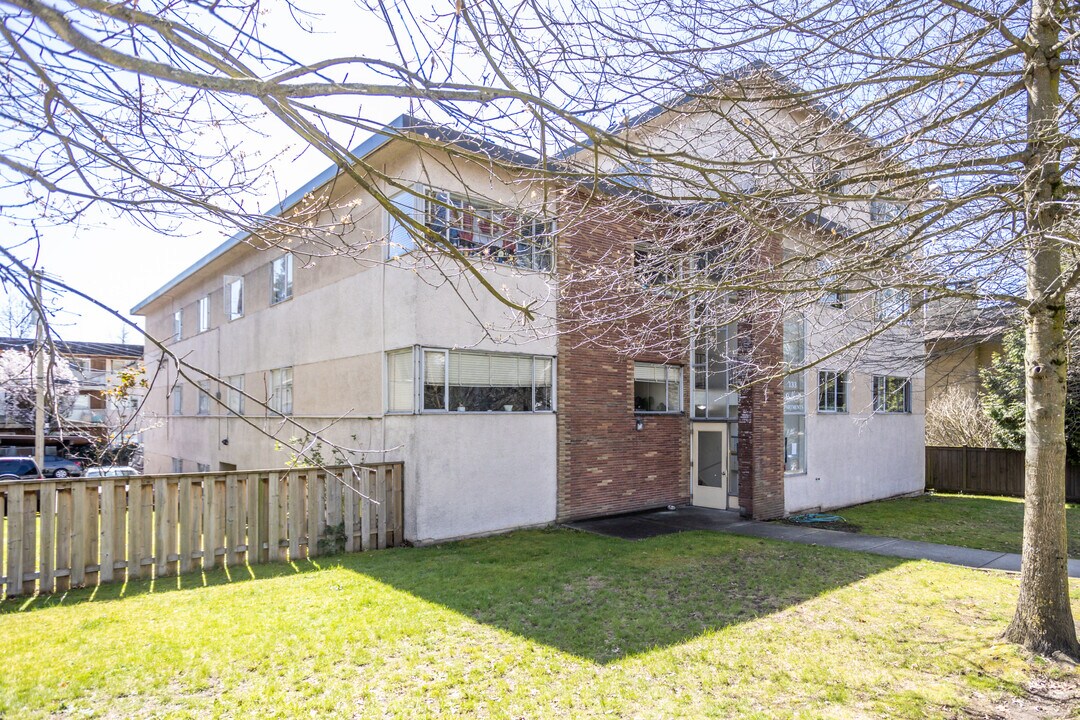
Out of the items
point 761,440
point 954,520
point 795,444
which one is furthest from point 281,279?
point 954,520

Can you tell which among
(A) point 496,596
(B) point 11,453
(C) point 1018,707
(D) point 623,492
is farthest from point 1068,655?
(B) point 11,453

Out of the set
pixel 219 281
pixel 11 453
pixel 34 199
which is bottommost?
pixel 11 453

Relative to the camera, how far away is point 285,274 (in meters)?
14.8

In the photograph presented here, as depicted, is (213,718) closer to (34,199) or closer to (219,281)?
(34,199)

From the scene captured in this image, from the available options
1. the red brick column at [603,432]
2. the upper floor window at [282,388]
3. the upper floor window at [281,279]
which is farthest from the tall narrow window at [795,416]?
the upper floor window at [281,279]

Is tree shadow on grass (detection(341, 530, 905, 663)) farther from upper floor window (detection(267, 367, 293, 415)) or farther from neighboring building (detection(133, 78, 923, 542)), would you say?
upper floor window (detection(267, 367, 293, 415))

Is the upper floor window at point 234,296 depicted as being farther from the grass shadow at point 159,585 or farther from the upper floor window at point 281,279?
the grass shadow at point 159,585

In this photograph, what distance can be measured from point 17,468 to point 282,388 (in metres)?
14.5

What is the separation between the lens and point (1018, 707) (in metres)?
4.78

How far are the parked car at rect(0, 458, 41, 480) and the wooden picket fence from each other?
16905 mm

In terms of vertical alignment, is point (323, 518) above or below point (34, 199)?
below

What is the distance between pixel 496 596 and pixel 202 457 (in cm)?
1524

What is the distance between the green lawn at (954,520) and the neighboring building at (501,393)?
0.97 m

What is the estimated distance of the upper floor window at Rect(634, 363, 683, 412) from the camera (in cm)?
1385
